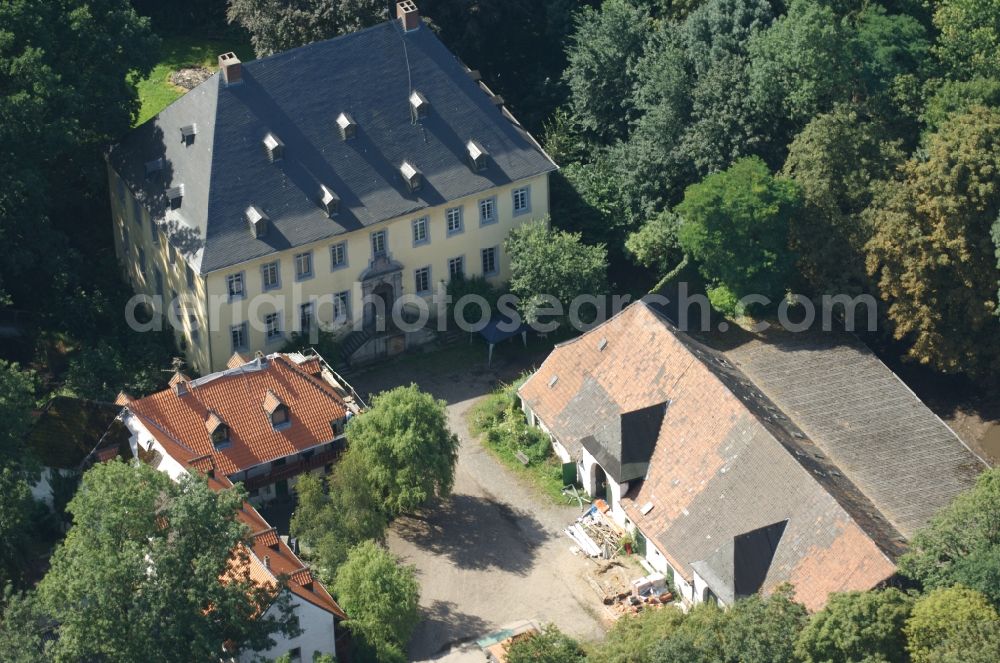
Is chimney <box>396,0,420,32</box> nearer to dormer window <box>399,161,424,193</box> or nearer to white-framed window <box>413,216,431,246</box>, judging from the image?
dormer window <box>399,161,424,193</box>

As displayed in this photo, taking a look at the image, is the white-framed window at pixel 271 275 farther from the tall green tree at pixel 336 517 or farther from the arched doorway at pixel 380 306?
the tall green tree at pixel 336 517

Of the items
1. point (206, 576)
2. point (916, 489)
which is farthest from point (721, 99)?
point (206, 576)

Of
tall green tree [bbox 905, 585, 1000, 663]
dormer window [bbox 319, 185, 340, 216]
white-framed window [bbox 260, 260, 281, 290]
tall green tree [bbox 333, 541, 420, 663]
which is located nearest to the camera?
tall green tree [bbox 905, 585, 1000, 663]

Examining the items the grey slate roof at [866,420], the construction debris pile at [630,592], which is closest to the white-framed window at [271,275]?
the construction debris pile at [630,592]

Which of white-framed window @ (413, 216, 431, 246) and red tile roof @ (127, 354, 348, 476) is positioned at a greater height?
white-framed window @ (413, 216, 431, 246)

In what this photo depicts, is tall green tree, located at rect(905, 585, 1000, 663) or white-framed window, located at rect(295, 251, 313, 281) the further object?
white-framed window, located at rect(295, 251, 313, 281)

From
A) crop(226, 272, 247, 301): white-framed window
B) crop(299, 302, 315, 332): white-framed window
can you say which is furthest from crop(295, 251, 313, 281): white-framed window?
crop(226, 272, 247, 301): white-framed window

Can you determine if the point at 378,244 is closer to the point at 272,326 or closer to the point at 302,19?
the point at 272,326

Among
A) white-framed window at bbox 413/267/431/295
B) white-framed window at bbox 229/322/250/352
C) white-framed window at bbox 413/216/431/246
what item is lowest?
white-framed window at bbox 229/322/250/352

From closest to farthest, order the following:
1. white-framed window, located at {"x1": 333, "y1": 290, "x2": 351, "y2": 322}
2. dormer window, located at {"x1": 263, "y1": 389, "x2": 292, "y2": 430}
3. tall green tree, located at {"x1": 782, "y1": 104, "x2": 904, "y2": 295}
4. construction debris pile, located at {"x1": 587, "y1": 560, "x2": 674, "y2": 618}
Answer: construction debris pile, located at {"x1": 587, "y1": 560, "x2": 674, "y2": 618} → dormer window, located at {"x1": 263, "y1": 389, "x2": 292, "y2": 430} → tall green tree, located at {"x1": 782, "y1": 104, "x2": 904, "y2": 295} → white-framed window, located at {"x1": 333, "y1": 290, "x2": 351, "y2": 322}
